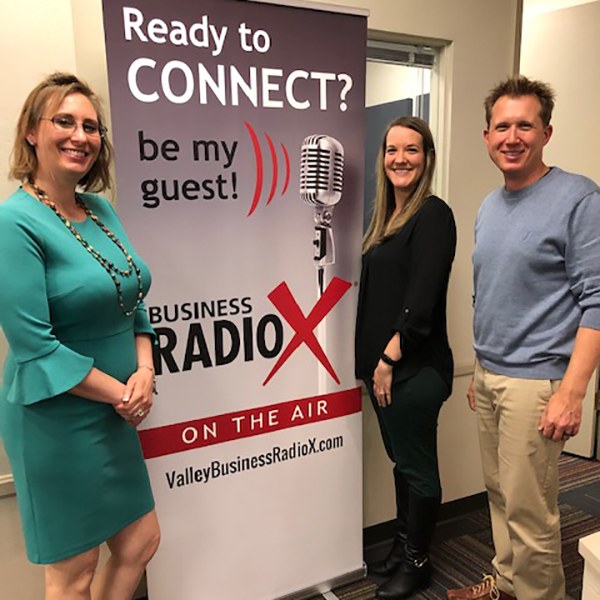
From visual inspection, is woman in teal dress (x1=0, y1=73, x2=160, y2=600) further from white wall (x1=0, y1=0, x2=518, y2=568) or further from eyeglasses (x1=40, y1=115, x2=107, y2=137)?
white wall (x1=0, y1=0, x2=518, y2=568)

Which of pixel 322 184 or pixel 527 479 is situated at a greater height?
pixel 322 184

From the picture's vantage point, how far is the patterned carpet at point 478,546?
2244 mm

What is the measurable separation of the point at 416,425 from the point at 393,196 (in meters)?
0.81

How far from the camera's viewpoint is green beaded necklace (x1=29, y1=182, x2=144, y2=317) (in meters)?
1.39

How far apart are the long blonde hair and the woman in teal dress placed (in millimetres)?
874

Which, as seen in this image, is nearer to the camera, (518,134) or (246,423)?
(518,134)

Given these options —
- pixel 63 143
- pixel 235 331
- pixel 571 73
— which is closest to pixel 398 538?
pixel 235 331

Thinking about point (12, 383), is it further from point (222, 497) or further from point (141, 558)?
point (222, 497)

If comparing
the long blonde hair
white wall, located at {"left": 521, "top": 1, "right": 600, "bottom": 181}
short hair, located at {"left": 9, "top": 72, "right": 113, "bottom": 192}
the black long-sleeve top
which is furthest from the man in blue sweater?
white wall, located at {"left": 521, "top": 1, "right": 600, "bottom": 181}

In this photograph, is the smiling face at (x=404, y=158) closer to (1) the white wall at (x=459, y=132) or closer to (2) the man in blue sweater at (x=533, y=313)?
(2) the man in blue sweater at (x=533, y=313)

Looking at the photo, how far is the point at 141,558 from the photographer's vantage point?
165 cm

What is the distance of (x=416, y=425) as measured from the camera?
6.64ft

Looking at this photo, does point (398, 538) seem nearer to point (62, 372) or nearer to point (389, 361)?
point (389, 361)

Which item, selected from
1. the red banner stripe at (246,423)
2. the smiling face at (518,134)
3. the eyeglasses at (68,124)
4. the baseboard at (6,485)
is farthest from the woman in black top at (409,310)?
the baseboard at (6,485)
